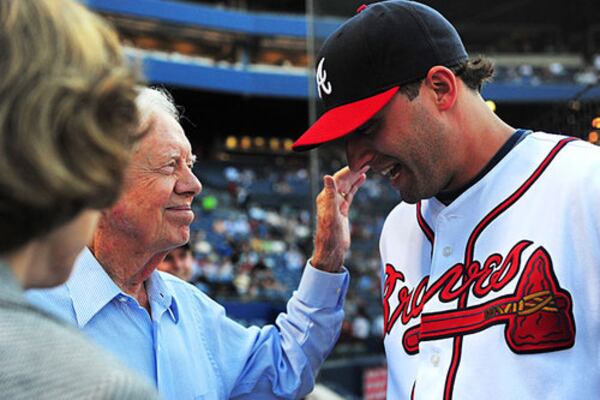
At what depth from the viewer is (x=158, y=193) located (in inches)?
63.6

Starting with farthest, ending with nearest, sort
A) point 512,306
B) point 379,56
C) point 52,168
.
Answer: point 379,56 → point 512,306 → point 52,168

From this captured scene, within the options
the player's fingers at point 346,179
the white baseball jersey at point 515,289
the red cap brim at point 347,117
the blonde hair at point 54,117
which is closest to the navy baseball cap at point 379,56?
the red cap brim at point 347,117

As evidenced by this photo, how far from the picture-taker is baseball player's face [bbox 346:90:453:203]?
1424 mm

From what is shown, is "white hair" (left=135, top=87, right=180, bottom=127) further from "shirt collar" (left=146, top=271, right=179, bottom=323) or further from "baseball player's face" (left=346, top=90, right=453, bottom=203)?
"baseball player's face" (left=346, top=90, right=453, bottom=203)

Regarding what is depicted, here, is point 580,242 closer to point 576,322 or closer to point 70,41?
point 576,322

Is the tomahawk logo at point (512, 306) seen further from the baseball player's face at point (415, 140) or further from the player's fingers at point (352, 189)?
the player's fingers at point (352, 189)

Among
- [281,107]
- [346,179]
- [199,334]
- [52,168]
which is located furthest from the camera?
[281,107]

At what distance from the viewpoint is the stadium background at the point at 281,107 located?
4278 millimetres

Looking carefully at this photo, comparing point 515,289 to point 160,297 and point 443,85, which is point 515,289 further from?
point 160,297

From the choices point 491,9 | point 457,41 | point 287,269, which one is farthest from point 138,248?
point 287,269

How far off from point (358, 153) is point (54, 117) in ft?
3.09

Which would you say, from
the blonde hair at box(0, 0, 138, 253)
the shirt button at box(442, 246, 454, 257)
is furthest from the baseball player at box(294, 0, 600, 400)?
the blonde hair at box(0, 0, 138, 253)

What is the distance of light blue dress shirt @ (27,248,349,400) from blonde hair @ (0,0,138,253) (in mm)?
928

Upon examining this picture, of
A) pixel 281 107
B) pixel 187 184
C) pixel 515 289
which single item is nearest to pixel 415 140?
Answer: pixel 515 289
